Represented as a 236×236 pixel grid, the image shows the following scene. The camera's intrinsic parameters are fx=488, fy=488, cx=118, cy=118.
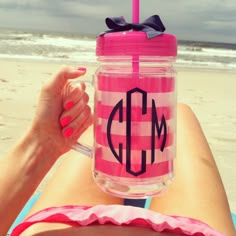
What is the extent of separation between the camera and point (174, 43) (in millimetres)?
886

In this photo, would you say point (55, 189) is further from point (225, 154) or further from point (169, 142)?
point (225, 154)

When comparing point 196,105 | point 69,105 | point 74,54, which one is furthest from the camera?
point 74,54

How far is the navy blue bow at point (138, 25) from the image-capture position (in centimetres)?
88

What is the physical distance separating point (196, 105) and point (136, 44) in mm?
3859

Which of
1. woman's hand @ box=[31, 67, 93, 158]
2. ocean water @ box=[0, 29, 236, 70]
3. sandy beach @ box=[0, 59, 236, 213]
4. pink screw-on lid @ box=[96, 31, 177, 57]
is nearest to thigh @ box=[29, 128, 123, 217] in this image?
woman's hand @ box=[31, 67, 93, 158]

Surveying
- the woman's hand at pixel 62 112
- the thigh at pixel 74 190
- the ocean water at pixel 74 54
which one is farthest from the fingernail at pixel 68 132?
the ocean water at pixel 74 54

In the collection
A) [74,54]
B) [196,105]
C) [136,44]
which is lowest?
[196,105]

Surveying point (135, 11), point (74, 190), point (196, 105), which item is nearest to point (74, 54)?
point (196, 105)

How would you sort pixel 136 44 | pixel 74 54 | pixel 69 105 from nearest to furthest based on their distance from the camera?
pixel 136 44, pixel 69 105, pixel 74 54

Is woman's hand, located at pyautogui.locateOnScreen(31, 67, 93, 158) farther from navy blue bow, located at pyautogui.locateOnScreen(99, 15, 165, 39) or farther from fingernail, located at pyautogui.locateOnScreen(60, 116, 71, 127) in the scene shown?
navy blue bow, located at pyautogui.locateOnScreen(99, 15, 165, 39)

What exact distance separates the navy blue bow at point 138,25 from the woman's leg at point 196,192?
403mm

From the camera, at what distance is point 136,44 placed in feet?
2.77

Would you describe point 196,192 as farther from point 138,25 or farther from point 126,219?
point 138,25

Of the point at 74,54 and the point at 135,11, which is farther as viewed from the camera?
the point at 74,54
